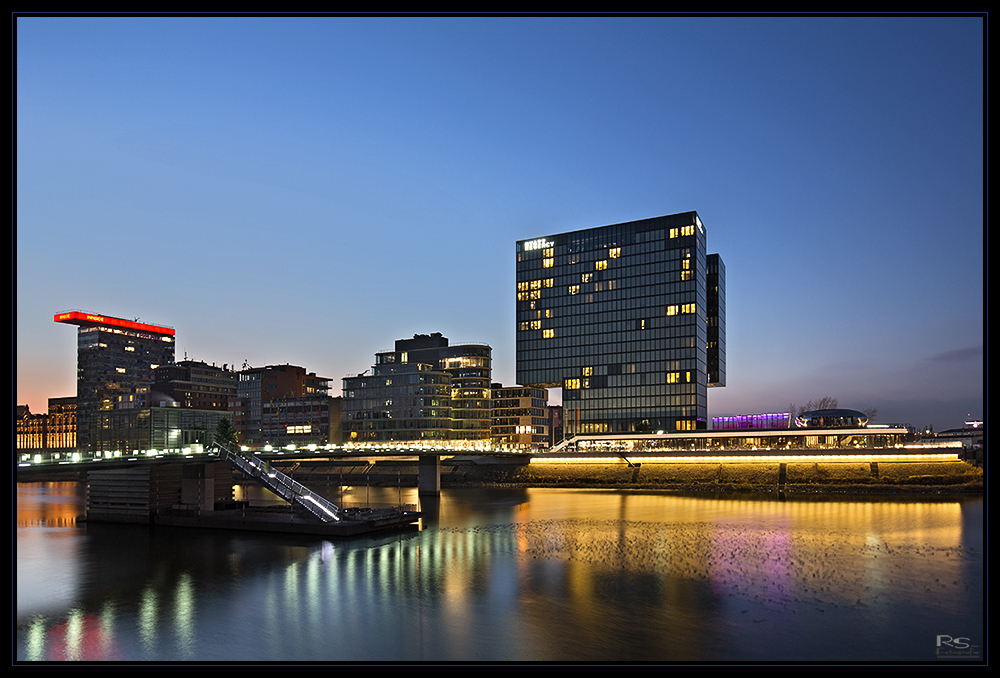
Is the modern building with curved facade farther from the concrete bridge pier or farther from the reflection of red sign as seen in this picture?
the reflection of red sign

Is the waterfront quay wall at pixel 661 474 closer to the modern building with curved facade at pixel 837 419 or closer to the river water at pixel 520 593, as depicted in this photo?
the modern building with curved facade at pixel 837 419

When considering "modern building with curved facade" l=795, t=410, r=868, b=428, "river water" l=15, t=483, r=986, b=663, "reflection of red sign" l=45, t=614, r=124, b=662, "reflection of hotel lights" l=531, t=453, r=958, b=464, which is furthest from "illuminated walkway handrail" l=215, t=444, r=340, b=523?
"modern building with curved facade" l=795, t=410, r=868, b=428

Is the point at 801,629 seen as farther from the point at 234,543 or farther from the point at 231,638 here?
the point at 234,543

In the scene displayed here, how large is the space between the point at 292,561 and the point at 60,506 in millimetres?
74188

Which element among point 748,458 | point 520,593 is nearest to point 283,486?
point 520,593

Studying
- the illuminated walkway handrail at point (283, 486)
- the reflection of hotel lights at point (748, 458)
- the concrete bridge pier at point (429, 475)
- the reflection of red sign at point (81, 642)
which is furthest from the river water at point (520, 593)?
the concrete bridge pier at point (429, 475)

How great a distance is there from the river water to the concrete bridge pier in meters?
60.6

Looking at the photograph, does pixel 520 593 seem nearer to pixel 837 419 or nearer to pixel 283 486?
pixel 283 486

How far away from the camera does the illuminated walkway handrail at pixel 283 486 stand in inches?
2931

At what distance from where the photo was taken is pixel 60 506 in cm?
11056

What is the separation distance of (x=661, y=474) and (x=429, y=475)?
147 feet

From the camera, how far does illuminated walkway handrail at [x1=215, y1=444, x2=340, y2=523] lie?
244ft

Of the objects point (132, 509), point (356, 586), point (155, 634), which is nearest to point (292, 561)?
point (356, 586)

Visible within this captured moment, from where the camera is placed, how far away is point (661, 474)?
5546 inches
